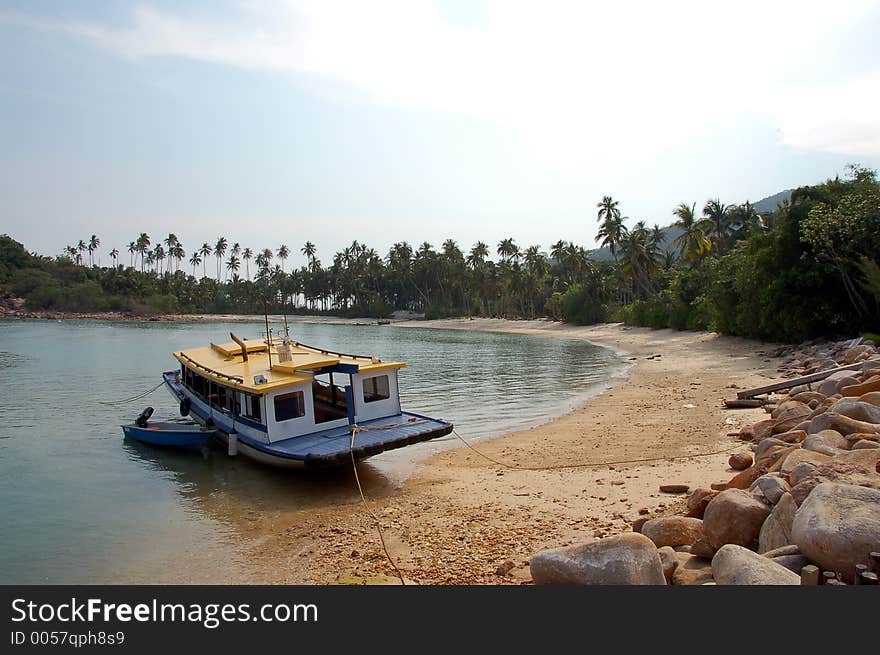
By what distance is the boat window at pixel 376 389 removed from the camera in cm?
1684

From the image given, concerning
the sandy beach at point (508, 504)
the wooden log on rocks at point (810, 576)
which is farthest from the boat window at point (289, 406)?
the wooden log on rocks at point (810, 576)

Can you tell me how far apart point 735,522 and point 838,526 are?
145 cm

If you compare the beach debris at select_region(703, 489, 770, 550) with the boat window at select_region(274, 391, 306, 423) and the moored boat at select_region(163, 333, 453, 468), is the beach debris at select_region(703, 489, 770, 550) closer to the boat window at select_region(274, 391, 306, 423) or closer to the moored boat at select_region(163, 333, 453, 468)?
the moored boat at select_region(163, 333, 453, 468)

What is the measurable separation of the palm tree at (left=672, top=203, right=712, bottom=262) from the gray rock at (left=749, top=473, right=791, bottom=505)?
63104mm

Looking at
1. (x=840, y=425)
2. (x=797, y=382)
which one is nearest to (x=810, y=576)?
(x=840, y=425)

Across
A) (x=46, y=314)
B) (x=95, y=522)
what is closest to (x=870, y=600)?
(x=95, y=522)

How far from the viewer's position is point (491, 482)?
1409cm

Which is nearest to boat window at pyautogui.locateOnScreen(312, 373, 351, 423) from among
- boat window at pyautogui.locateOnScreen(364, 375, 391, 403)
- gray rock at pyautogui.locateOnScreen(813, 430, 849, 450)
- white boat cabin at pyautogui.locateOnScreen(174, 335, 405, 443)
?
white boat cabin at pyautogui.locateOnScreen(174, 335, 405, 443)

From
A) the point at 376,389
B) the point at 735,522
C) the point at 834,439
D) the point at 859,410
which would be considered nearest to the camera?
the point at 735,522

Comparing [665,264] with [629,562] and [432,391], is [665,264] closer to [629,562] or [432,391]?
[432,391]

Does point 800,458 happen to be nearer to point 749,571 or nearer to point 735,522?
point 735,522

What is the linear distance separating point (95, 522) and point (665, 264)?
78.4 metres

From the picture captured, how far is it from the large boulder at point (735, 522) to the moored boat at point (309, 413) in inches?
335

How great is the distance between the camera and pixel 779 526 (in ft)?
23.1
